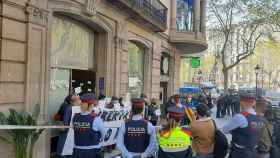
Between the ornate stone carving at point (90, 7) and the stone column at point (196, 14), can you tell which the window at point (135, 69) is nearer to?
the ornate stone carving at point (90, 7)

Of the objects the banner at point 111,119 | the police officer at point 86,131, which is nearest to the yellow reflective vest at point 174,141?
the police officer at point 86,131

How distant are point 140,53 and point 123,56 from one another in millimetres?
4002

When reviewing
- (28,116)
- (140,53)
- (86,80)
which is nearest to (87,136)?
(28,116)

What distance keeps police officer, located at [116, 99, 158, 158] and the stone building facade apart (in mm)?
3741

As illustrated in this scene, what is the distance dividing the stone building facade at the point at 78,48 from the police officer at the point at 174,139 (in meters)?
4.27

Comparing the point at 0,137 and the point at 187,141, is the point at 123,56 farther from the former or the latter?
the point at 187,141

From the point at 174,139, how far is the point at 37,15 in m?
5.60

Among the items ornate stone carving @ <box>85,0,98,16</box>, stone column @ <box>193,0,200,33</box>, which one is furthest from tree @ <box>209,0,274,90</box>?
ornate stone carving @ <box>85,0,98,16</box>

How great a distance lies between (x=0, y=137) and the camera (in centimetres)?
878

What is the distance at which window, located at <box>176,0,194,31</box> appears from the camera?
26.0 metres

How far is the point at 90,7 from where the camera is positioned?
513 inches

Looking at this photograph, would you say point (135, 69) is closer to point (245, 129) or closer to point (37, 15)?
point (37, 15)

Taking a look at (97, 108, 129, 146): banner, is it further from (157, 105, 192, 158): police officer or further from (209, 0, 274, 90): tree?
(209, 0, 274, 90): tree

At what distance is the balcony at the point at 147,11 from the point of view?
15.6 meters
